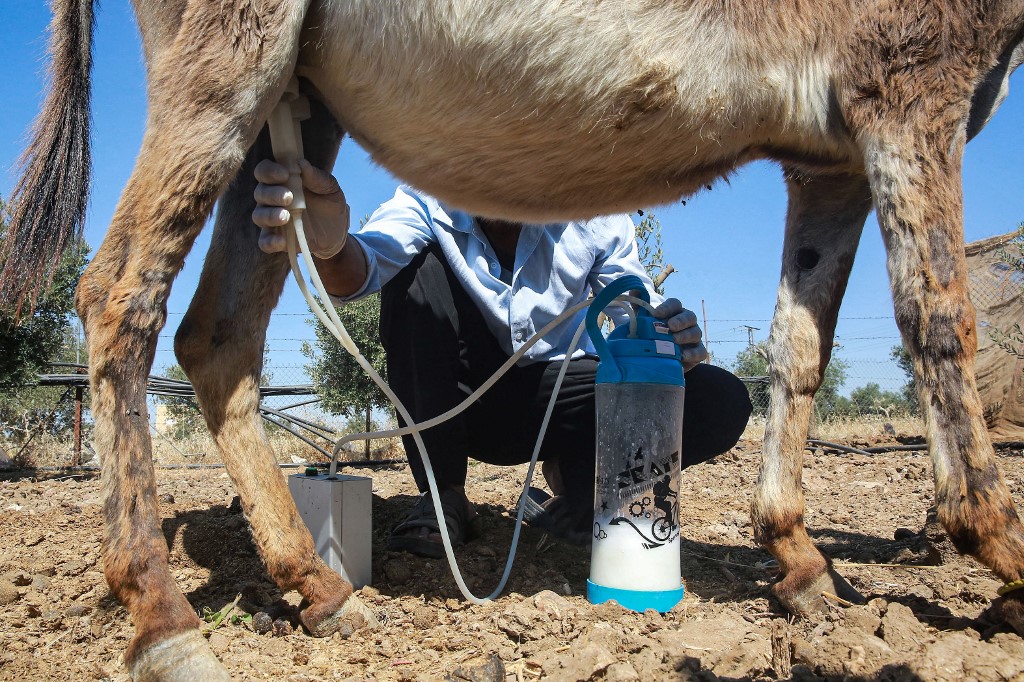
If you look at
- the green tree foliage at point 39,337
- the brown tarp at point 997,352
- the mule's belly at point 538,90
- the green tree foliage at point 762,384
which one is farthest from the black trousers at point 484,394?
the green tree foliage at point 762,384

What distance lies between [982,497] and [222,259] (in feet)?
7.41

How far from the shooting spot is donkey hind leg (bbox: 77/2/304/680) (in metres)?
1.76

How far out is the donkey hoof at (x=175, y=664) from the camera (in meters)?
1.65

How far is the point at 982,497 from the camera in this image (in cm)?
179

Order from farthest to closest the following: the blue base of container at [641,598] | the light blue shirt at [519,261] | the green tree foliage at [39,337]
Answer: the green tree foliage at [39,337], the light blue shirt at [519,261], the blue base of container at [641,598]

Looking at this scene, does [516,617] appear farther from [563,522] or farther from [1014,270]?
[1014,270]

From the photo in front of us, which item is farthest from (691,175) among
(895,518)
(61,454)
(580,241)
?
(61,454)

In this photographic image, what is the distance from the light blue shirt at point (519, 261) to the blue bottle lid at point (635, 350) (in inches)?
24.2

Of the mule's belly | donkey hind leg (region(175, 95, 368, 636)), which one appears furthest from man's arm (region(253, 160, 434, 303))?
the mule's belly

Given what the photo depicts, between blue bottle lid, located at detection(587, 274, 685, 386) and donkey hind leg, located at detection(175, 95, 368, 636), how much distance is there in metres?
1.01

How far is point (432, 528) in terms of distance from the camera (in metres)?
2.68

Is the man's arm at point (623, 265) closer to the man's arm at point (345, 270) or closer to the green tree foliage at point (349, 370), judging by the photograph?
the man's arm at point (345, 270)

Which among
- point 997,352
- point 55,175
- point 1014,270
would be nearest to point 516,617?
point 55,175

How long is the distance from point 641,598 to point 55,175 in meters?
2.32
